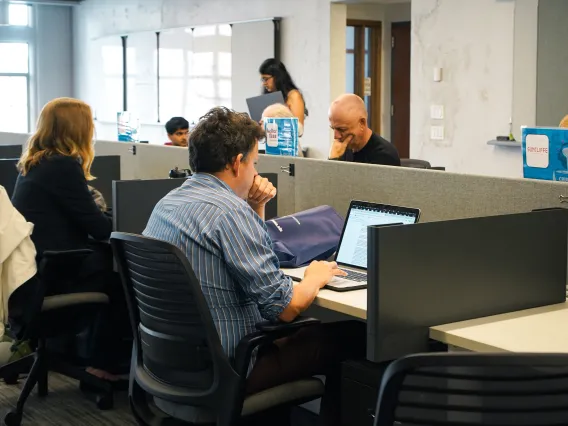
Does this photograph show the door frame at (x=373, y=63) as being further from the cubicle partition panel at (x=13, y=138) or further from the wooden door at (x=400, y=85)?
the cubicle partition panel at (x=13, y=138)

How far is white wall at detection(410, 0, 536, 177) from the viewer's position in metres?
5.82

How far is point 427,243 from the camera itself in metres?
2.05

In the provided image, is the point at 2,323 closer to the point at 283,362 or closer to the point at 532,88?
the point at 283,362

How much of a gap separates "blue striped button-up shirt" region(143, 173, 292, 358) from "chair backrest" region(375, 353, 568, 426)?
2.75 feet

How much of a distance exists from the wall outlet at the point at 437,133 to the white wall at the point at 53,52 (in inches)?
249

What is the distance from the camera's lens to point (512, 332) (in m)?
2.03

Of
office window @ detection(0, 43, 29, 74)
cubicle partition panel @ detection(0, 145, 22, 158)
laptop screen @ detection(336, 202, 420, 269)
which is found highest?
office window @ detection(0, 43, 29, 74)

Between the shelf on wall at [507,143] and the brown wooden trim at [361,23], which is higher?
the brown wooden trim at [361,23]

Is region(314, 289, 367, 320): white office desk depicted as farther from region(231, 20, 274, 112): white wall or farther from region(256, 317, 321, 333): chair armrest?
region(231, 20, 274, 112): white wall

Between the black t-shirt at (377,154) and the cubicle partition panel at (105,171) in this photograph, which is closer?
the black t-shirt at (377,154)

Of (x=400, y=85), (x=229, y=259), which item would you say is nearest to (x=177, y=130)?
(x=400, y=85)

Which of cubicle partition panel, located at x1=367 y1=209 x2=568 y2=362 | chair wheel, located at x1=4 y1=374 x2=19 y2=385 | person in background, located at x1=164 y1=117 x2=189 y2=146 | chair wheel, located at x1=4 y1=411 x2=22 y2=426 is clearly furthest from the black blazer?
person in background, located at x1=164 y1=117 x2=189 y2=146

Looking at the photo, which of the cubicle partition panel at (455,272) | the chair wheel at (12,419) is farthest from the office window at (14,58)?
the cubicle partition panel at (455,272)

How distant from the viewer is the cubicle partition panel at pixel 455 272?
200 cm
